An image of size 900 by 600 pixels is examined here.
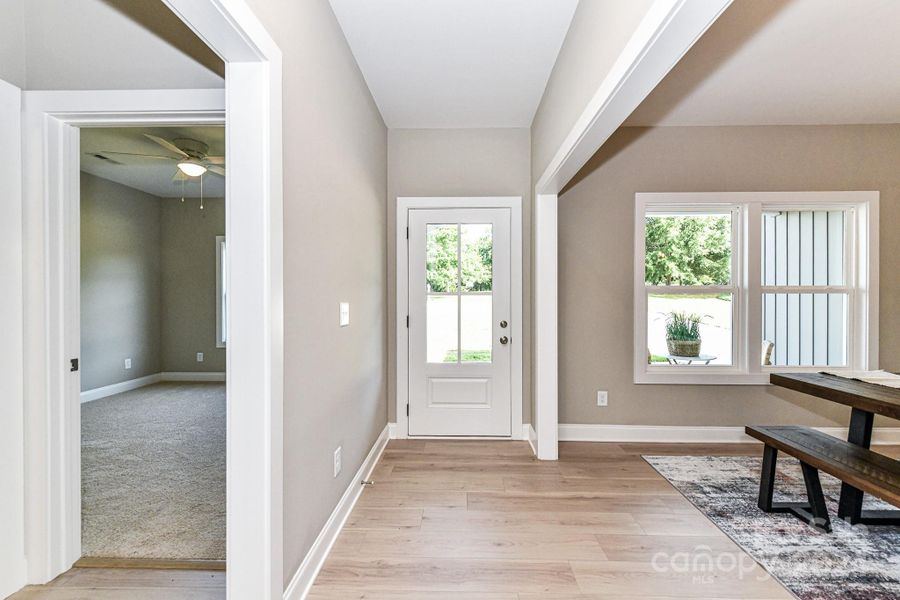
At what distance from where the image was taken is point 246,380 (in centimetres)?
138

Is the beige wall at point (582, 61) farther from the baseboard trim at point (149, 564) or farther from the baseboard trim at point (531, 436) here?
the baseboard trim at point (149, 564)

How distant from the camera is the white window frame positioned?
3453 mm

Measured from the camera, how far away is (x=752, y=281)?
3.51 meters

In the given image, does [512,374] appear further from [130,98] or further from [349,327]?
[130,98]

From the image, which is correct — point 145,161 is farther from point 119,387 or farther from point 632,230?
point 632,230

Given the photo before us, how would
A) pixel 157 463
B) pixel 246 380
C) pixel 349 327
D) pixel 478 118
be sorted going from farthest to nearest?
pixel 478 118 → pixel 157 463 → pixel 349 327 → pixel 246 380

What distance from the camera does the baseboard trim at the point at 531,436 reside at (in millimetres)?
3342

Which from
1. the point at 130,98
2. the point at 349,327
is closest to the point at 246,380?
the point at 349,327

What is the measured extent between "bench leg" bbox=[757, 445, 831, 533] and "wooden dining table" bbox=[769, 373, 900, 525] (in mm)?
128

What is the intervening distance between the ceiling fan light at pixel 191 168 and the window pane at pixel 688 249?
13.0 ft

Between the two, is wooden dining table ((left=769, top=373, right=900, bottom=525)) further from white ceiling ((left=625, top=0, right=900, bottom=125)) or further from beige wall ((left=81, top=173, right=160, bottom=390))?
beige wall ((left=81, top=173, right=160, bottom=390))

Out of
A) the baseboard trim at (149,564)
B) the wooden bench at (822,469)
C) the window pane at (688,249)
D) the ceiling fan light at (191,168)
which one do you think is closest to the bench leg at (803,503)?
the wooden bench at (822,469)

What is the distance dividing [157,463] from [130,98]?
97.8 inches

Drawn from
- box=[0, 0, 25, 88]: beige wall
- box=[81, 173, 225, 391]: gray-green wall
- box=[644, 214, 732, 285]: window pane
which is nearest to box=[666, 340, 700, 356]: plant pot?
box=[644, 214, 732, 285]: window pane
